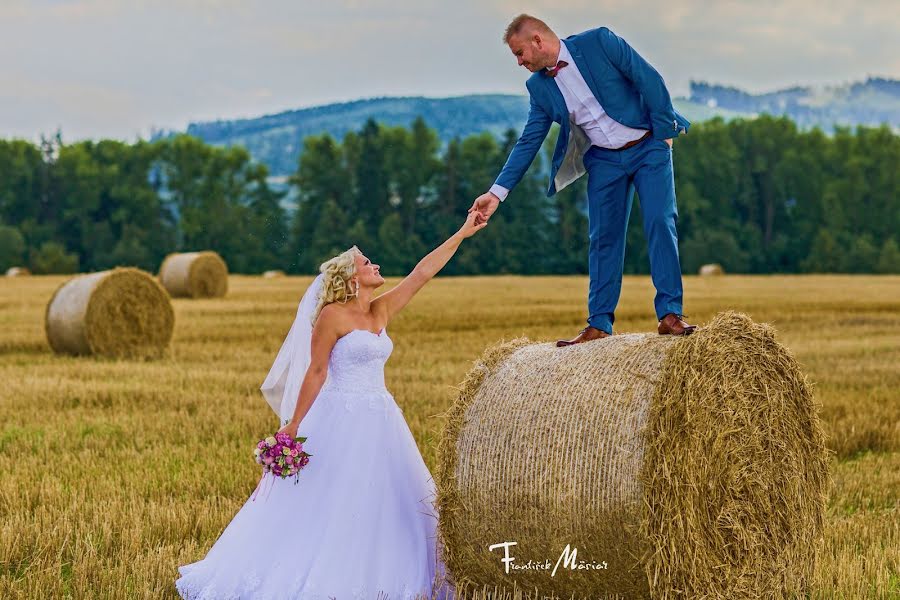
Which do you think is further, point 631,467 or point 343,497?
point 343,497

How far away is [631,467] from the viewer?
212 inches

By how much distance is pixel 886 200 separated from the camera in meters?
74.9

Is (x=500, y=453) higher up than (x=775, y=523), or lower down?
higher up

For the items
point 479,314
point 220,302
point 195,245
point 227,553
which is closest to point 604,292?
point 227,553

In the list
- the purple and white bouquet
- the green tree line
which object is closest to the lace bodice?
the purple and white bouquet

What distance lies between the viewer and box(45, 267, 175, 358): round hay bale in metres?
17.1

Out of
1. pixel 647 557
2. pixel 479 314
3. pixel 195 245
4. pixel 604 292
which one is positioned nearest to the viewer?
pixel 647 557

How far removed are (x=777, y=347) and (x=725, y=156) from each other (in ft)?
233

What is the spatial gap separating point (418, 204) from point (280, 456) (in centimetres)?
6578

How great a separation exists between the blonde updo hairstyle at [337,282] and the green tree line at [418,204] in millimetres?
55296

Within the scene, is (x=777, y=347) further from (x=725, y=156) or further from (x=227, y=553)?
(x=725, y=156)

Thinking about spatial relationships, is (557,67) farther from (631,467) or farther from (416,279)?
(631,467)

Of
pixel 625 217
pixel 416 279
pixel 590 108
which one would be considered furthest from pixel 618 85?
pixel 416 279

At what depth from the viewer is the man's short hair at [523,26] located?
6.62 meters
